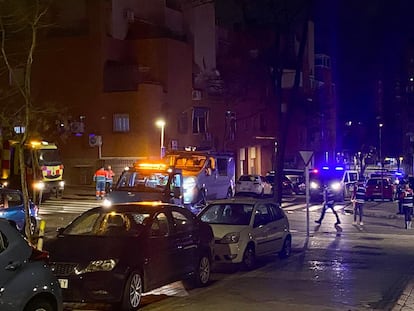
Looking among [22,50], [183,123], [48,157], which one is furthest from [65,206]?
[183,123]

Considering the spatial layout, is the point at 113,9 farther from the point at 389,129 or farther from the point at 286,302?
the point at 389,129

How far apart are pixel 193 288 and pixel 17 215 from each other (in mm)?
8592

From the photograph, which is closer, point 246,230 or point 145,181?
point 246,230

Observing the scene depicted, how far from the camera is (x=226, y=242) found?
1520 centimetres

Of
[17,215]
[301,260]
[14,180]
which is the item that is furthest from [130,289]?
[14,180]

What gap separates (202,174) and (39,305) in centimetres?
2149

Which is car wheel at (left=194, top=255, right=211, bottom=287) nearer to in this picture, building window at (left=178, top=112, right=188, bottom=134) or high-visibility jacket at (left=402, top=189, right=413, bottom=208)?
high-visibility jacket at (left=402, top=189, right=413, bottom=208)

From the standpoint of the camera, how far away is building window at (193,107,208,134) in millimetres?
51250

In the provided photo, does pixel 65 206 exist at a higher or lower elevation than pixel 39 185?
lower

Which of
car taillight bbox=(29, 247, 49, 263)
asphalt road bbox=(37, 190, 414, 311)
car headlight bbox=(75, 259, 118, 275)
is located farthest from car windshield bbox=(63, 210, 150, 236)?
car taillight bbox=(29, 247, 49, 263)

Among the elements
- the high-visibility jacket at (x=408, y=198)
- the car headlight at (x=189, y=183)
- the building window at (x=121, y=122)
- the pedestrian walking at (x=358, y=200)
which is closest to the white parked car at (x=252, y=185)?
the building window at (x=121, y=122)

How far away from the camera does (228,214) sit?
16.5 meters

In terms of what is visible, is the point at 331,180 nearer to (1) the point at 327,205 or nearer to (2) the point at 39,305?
(1) the point at 327,205

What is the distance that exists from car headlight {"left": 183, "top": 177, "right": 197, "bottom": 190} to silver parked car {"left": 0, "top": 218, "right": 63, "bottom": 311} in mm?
19785
